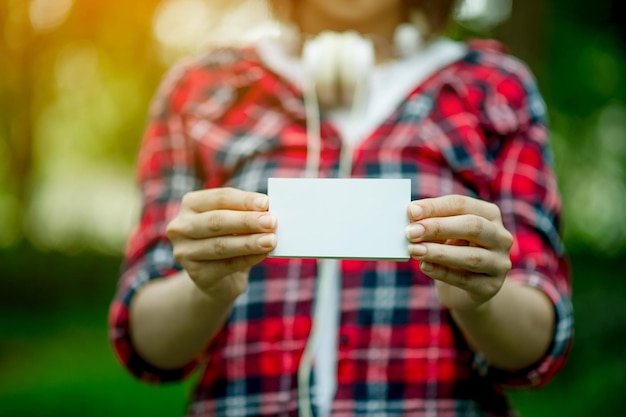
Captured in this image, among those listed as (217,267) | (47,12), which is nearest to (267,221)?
(217,267)

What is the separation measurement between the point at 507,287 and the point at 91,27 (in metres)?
8.37

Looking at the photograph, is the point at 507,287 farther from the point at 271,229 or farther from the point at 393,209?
the point at 271,229

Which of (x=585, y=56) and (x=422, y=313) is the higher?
(x=585, y=56)

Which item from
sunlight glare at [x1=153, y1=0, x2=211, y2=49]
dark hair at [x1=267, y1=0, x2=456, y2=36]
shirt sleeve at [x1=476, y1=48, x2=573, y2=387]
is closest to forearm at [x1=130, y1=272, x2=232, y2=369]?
shirt sleeve at [x1=476, y1=48, x2=573, y2=387]

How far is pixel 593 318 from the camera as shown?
3865 millimetres

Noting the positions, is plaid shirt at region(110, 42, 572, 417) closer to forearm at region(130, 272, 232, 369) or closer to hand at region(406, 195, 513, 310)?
forearm at region(130, 272, 232, 369)

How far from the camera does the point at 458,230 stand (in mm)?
947

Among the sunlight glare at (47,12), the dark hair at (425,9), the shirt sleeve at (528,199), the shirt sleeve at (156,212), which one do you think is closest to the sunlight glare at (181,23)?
the sunlight glare at (47,12)

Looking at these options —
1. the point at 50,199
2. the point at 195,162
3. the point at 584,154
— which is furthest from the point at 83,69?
the point at 195,162

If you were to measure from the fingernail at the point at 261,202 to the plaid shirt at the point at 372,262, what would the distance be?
12.2 inches

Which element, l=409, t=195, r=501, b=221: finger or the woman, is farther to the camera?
the woman

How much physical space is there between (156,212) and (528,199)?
2.20ft

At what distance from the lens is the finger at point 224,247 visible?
0.94m

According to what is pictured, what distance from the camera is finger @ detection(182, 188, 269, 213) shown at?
966 mm
